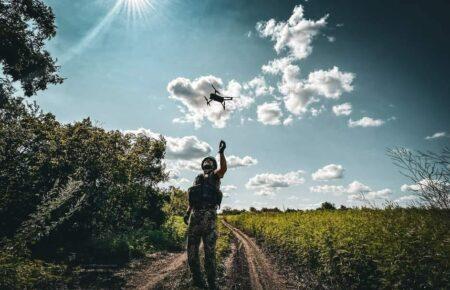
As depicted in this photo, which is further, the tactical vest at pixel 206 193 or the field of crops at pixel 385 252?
the tactical vest at pixel 206 193

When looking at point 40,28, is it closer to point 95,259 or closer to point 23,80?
point 23,80

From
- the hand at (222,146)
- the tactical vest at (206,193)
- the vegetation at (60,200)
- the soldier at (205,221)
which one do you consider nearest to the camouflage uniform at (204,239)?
the soldier at (205,221)

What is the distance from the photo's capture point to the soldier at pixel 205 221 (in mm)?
7164

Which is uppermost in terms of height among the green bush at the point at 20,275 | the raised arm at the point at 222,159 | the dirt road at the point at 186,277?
the raised arm at the point at 222,159

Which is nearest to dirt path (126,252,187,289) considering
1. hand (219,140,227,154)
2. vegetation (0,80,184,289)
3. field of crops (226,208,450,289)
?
vegetation (0,80,184,289)

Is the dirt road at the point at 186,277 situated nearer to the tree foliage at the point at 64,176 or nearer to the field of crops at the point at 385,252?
the field of crops at the point at 385,252

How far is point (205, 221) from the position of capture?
23.6 ft

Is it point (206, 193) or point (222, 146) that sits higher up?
point (222, 146)

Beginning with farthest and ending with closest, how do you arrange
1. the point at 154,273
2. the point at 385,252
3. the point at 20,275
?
1. the point at 154,273
2. the point at 385,252
3. the point at 20,275

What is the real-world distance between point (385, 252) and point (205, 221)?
3.88 meters

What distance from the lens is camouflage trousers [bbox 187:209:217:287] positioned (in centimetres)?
713

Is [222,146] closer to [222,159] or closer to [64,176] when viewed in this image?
[222,159]

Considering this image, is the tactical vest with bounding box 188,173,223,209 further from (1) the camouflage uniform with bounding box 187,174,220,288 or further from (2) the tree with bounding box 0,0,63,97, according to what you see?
(2) the tree with bounding box 0,0,63,97

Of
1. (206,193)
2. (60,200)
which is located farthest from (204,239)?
(60,200)
